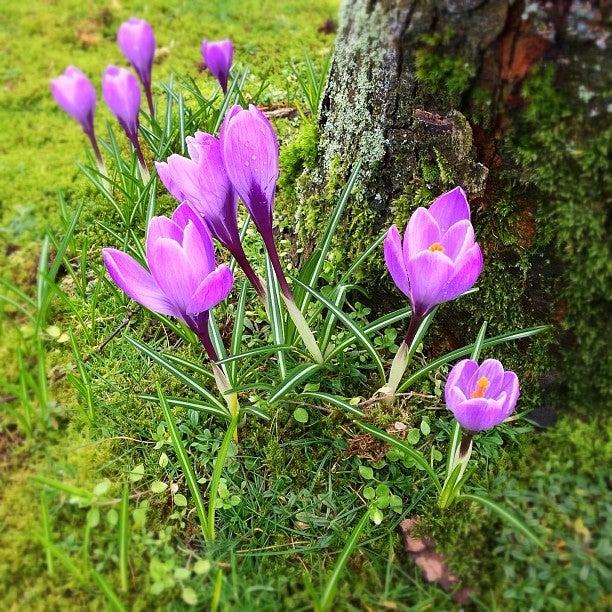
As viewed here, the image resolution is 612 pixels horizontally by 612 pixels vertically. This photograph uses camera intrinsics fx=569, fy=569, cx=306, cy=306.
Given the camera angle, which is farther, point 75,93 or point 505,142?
point 75,93

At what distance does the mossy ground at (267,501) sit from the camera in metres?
1.29

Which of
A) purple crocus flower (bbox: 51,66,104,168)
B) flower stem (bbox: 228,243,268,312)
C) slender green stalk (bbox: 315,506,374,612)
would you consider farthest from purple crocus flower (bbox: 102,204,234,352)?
purple crocus flower (bbox: 51,66,104,168)

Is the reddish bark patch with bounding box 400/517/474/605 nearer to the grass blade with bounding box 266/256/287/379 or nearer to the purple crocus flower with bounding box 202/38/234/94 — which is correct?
the grass blade with bounding box 266/256/287/379

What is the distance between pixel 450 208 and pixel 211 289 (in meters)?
0.58

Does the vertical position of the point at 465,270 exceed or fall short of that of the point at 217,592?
it exceeds it

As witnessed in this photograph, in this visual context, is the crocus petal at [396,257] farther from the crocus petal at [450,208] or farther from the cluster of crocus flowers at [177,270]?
the cluster of crocus flowers at [177,270]

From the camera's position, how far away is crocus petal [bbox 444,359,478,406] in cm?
123

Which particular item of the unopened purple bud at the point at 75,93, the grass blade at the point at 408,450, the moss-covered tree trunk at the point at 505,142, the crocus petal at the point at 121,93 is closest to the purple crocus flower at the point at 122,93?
the crocus petal at the point at 121,93

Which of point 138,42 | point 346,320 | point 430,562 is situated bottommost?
point 430,562

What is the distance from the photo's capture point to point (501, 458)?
1.49m

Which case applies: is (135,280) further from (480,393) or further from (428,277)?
(480,393)

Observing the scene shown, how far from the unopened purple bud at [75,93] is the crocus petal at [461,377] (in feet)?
5.31

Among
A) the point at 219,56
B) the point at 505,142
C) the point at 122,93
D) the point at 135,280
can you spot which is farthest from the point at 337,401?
the point at 219,56

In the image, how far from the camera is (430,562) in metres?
1.36
